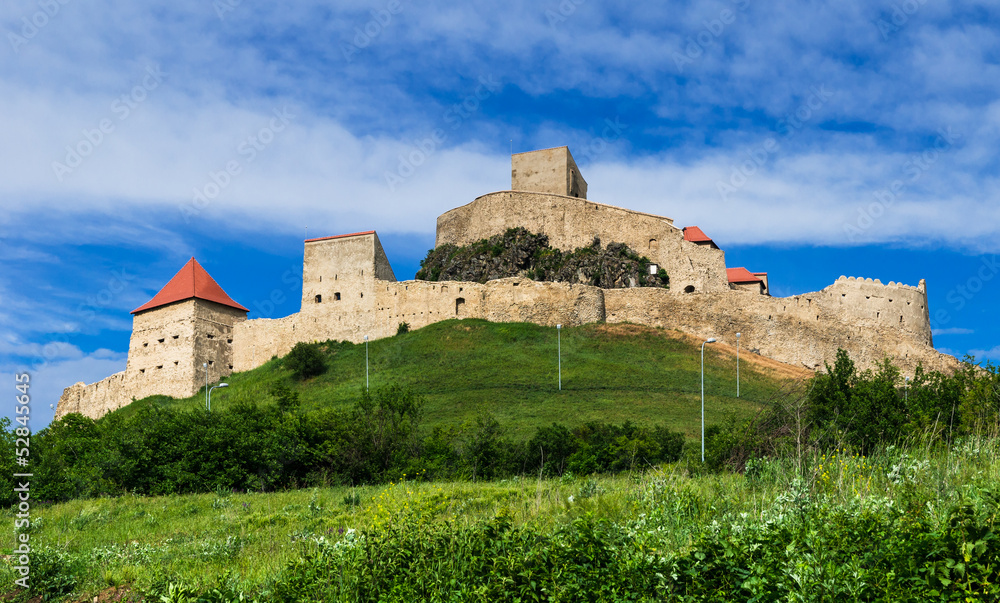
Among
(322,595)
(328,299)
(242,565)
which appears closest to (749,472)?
(322,595)

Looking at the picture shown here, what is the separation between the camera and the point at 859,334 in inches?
2108

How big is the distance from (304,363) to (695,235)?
3885 cm

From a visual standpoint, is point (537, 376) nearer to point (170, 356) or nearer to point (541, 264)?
point (541, 264)

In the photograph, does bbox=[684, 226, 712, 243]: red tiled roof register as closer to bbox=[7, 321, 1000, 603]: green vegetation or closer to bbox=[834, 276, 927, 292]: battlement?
bbox=[834, 276, 927, 292]: battlement

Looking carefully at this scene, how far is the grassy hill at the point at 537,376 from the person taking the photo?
3725 cm

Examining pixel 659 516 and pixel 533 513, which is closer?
pixel 659 516

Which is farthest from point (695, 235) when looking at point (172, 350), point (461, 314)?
point (172, 350)

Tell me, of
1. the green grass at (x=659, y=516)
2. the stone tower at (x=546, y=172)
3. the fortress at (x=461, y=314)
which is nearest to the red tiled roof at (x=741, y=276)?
the fortress at (x=461, y=314)

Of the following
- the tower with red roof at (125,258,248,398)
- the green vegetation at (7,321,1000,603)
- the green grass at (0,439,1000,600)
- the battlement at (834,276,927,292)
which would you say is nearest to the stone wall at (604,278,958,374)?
the battlement at (834,276,927,292)

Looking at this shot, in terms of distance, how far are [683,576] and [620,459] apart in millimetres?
19249

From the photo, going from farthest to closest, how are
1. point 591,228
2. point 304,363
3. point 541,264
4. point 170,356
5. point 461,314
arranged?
point 591,228 → point 541,264 → point 170,356 → point 461,314 → point 304,363

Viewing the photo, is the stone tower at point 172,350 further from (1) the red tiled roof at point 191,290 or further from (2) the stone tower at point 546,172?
(2) the stone tower at point 546,172

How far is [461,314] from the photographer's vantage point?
5591 centimetres

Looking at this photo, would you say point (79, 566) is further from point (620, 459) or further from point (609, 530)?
point (620, 459)
